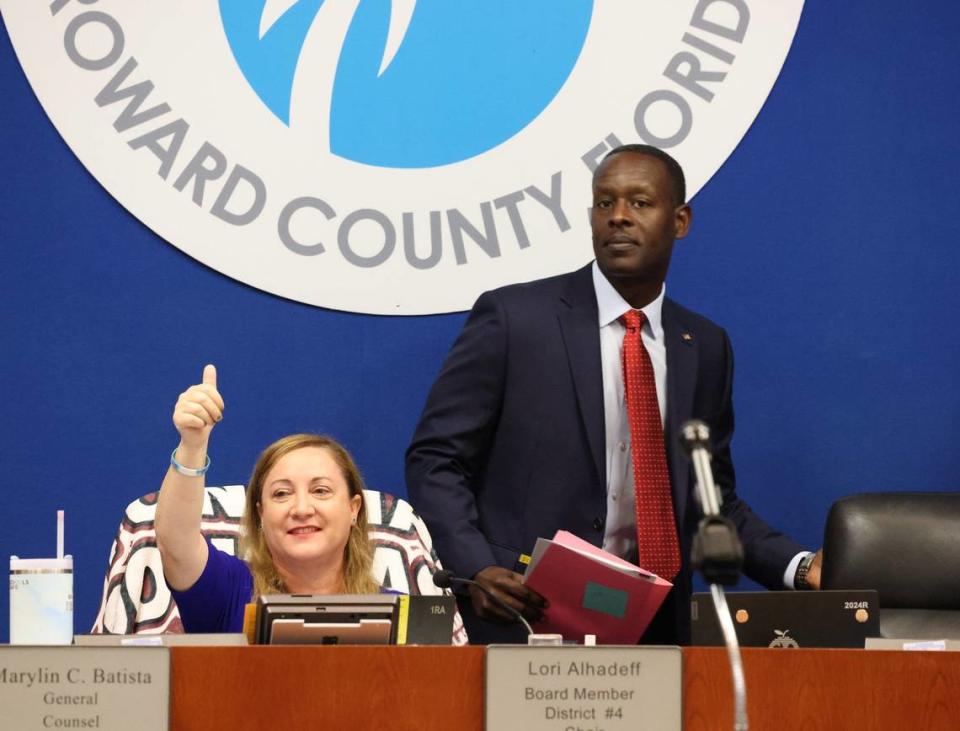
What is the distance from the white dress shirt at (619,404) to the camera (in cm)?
308

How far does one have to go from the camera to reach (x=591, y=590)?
96.2 inches

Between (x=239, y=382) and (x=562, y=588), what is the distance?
135 cm

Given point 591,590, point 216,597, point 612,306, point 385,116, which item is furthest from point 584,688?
point 385,116

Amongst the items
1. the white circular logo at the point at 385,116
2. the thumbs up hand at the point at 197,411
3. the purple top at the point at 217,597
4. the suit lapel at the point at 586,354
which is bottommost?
the purple top at the point at 217,597

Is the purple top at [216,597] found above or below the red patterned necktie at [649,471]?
below

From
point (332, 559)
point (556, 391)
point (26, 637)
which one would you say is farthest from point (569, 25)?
point (26, 637)

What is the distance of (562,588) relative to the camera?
2457 mm

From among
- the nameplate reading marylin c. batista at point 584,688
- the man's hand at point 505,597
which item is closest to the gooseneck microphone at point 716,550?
the nameplate reading marylin c. batista at point 584,688

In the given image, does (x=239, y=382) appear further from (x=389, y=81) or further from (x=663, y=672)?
(x=663, y=672)

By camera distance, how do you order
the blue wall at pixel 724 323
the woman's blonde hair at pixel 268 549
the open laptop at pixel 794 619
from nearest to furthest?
the open laptop at pixel 794 619 → the woman's blonde hair at pixel 268 549 → the blue wall at pixel 724 323

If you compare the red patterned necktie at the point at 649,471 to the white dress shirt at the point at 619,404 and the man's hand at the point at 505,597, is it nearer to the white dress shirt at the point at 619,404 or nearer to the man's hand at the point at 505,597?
the white dress shirt at the point at 619,404

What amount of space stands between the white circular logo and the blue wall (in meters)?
0.09

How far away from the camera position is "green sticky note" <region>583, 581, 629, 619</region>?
2.44 meters

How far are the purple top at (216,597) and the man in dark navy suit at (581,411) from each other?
17.6 inches
